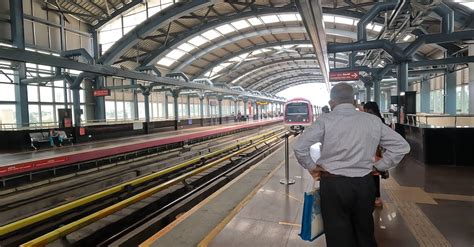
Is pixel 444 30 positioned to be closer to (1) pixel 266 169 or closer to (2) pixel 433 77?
(1) pixel 266 169

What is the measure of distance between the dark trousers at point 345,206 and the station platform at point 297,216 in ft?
3.62

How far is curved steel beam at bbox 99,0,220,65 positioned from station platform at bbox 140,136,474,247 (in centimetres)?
1442

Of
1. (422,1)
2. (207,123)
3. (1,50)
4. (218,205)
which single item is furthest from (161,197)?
(207,123)

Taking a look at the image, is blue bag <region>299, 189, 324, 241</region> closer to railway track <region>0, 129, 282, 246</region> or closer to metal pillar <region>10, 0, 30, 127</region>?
railway track <region>0, 129, 282, 246</region>

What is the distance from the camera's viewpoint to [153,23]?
19219 mm

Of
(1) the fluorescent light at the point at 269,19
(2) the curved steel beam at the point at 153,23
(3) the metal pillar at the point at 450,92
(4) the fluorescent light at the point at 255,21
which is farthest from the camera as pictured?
(4) the fluorescent light at the point at 255,21

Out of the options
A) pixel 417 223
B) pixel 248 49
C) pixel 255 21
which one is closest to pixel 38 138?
pixel 417 223

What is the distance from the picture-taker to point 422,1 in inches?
262

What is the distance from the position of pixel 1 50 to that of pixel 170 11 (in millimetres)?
12288

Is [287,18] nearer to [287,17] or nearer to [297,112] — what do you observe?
[287,17]

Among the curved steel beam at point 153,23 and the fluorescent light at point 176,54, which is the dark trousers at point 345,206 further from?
the fluorescent light at point 176,54

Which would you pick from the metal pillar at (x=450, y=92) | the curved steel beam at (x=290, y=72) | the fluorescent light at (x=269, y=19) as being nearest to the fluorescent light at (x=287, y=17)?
the fluorescent light at (x=269, y=19)

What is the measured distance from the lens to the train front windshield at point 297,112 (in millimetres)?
20422

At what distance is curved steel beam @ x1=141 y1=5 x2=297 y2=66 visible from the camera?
19328 millimetres
